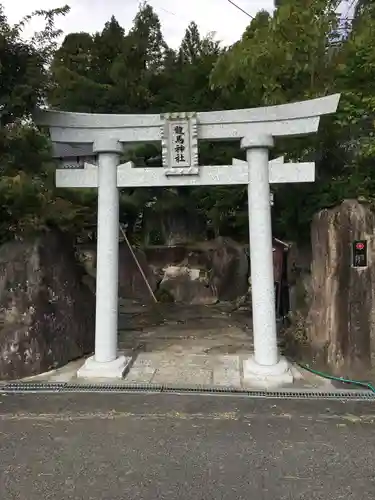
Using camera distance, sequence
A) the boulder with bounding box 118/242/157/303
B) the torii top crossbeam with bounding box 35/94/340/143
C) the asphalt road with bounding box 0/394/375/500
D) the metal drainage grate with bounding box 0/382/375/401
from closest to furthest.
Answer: the asphalt road with bounding box 0/394/375/500 < the metal drainage grate with bounding box 0/382/375/401 < the torii top crossbeam with bounding box 35/94/340/143 < the boulder with bounding box 118/242/157/303

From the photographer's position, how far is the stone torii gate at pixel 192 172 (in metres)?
5.85

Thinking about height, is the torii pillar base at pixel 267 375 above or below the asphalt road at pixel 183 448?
above

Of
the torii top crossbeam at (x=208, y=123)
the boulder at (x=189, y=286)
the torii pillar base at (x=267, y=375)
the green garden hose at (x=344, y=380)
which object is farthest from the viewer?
the boulder at (x=189, y=286)

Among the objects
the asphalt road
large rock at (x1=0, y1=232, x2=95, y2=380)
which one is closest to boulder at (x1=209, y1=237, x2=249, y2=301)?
large rock at (x1=0, y1=232, x2=95, y2=380)

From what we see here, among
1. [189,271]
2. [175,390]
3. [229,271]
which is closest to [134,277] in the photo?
[189,271]

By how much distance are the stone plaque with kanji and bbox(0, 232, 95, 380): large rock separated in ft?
6.99

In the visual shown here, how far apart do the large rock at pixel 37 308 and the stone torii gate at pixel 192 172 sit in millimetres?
637

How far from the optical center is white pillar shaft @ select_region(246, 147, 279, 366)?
5883 mm

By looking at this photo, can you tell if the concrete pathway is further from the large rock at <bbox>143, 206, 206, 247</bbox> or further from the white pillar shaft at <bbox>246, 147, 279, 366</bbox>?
the large rock at <bbox>143, 206, 206, 247</bbox>

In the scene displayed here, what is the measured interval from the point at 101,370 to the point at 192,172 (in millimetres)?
2960

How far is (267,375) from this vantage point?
568cm

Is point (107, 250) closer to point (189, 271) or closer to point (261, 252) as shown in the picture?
point (261, 252)

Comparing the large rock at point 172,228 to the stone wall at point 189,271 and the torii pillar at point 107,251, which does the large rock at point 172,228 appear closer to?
the stone wall at point 189,271

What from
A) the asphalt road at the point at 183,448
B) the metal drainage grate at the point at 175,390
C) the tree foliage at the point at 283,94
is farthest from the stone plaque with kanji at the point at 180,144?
the asphalt road at the point at 183,448
